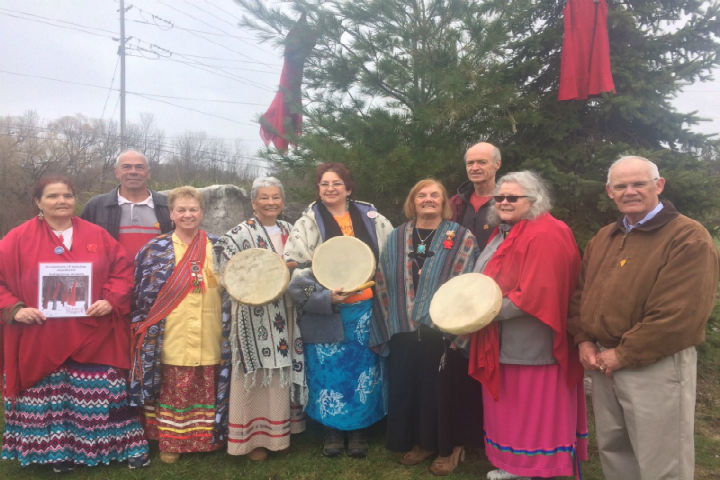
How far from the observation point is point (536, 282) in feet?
8.51

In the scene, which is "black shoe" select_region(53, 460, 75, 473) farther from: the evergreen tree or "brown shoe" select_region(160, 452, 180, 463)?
the evergreen tree

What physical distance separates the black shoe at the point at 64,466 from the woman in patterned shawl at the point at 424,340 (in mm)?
2047

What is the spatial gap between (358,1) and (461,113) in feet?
5.31

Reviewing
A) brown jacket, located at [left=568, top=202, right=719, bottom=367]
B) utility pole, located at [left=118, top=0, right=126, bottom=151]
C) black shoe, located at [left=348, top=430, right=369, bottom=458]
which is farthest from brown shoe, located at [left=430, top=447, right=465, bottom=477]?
utility pole, located at [left=118, top=0, right=126, bottom=151]

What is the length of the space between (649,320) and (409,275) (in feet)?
4.39

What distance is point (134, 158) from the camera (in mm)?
3729

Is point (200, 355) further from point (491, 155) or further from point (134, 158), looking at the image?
point (491, 155)

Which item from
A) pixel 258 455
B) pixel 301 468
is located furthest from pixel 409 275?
pixel 258 455

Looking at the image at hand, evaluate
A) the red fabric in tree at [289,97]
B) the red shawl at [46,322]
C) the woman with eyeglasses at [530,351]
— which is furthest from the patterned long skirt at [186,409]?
the red fabric in tree at [289,97]

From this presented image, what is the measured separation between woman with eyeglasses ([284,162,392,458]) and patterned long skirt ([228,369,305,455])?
0.20 metres

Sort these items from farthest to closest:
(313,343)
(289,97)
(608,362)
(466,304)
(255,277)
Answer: (289,97), (313,343), (255,277), (466,304), (608,362)

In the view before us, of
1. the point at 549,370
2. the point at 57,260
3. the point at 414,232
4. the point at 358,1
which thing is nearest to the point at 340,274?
the point at 414,232

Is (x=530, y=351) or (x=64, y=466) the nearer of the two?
(x=530, y=351)

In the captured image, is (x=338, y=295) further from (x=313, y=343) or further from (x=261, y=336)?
(x=261, y=336)
